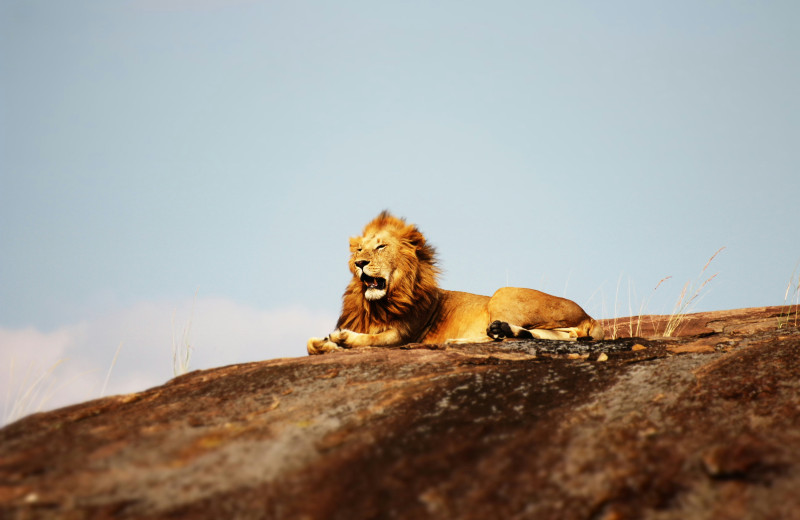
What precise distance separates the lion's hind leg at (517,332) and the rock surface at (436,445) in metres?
2.47

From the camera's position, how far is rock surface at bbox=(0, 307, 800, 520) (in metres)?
2.63

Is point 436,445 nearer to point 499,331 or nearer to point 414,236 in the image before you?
point 499,331

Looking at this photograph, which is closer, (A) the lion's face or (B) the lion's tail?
(A) the lion's face

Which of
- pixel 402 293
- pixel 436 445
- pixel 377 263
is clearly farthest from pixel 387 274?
pixel 436 445

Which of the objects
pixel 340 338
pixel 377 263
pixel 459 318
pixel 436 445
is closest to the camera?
pixel 436 445

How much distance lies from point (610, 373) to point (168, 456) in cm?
255

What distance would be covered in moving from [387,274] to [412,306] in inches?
20.5

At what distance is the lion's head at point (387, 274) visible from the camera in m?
8.05

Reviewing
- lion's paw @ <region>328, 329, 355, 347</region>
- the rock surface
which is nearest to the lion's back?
lion's paw @ <region>328, 329, 355, 347</region>

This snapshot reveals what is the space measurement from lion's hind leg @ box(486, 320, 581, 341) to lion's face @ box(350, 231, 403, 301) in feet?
4.53

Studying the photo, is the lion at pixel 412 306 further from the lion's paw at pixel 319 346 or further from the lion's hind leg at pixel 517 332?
the lion's paw at pixel 319 346

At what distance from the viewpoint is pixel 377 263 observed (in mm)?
8039

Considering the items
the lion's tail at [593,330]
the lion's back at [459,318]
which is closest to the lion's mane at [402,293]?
the lion's back at [459,318]

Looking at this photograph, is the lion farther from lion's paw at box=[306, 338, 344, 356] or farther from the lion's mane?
lion's paw at box=[306, 338, 344, 356]
